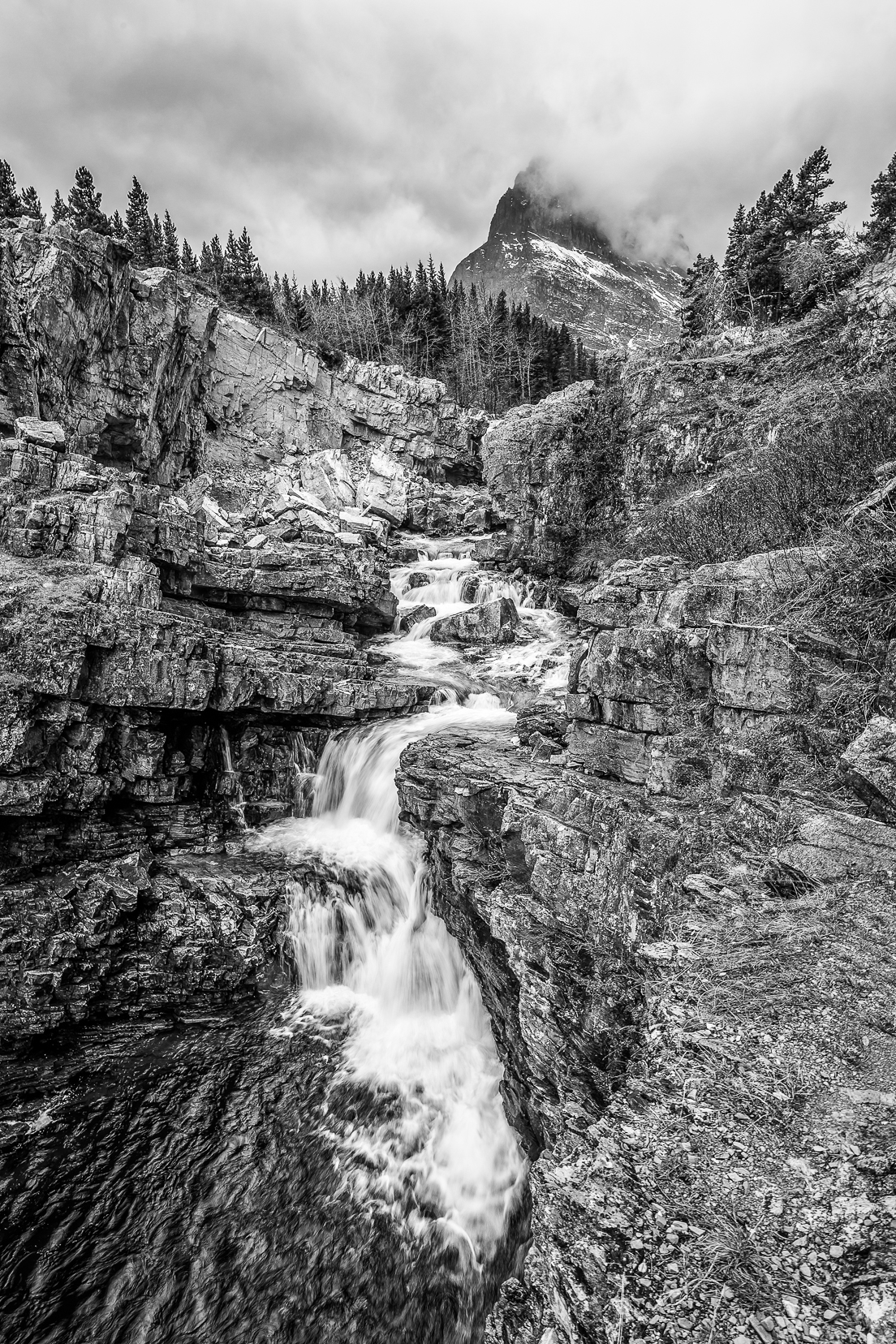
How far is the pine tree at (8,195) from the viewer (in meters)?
47.6

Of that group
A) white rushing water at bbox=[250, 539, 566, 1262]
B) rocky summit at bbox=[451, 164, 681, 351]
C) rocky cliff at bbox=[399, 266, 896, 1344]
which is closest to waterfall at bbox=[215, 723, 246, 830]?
white rushing water at bbox=[250, 539, 566, 1262]

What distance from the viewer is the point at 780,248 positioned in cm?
3075

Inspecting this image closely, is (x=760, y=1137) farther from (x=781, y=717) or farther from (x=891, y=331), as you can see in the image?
(x=891, y=331)

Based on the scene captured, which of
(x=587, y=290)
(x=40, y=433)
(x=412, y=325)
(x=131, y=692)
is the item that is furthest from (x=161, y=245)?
(x=587, y=290)

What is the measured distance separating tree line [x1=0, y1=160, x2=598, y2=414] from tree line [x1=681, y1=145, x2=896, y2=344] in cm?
2529

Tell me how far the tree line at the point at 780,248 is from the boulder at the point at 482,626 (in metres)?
13.7

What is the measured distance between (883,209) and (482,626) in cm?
3494

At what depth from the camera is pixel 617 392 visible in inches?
931

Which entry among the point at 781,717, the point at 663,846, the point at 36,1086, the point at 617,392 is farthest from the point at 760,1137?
the point at 617,392

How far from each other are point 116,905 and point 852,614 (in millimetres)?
13453

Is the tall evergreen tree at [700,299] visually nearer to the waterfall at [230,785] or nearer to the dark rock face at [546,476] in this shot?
the dark rock face at [546,476]

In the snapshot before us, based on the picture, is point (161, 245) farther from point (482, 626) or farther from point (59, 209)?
point (482, 626)

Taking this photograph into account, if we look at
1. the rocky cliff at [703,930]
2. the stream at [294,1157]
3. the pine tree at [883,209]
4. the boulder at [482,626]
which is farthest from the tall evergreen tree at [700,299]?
the stream at [294,1157]

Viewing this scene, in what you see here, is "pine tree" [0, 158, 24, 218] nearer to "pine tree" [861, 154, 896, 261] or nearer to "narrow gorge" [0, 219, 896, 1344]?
"narrow gorge" [0, 219, 896, 1344]
